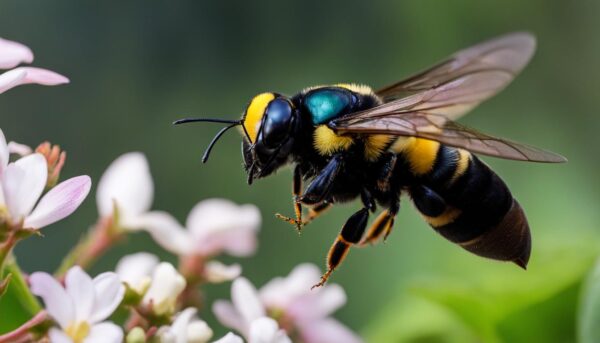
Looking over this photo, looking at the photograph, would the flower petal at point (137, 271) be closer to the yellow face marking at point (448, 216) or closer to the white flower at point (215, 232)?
the white flower at point (215, 232)

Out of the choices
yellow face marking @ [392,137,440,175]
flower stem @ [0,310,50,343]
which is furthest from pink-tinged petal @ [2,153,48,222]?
yellow face marking @ [392,137,440,175]

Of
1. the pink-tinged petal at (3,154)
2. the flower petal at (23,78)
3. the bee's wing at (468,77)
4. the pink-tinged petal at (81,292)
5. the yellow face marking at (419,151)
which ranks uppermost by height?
the flower petal at (23,78)

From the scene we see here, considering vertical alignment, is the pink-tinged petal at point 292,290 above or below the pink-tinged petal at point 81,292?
below

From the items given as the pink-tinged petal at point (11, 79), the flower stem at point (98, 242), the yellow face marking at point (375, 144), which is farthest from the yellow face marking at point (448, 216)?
the pink-tinged petal at point (11, 79)

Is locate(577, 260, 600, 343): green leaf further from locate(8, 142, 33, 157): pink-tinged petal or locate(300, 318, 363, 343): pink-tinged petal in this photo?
locate(8, 142, 33, 157): pink-tinged petal

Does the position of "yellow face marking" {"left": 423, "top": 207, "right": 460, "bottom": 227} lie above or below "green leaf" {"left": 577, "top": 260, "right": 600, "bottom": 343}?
above

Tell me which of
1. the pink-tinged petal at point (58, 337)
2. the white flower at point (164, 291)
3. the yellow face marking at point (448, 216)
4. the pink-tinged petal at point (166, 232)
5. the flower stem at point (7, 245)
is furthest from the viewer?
the pink-tinged petal at point (166, 232)

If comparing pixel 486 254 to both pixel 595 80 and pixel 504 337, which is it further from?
pixel 595 80
